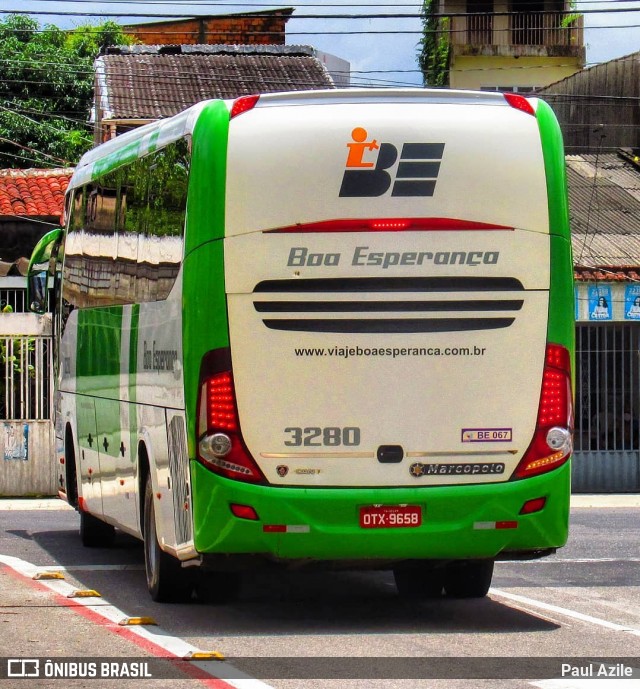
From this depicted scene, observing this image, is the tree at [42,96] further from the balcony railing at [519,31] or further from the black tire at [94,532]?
the black tire at [94,532]

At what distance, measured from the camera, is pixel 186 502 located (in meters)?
10.1

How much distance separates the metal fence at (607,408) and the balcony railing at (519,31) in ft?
93.0

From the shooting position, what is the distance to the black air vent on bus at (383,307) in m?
9.88

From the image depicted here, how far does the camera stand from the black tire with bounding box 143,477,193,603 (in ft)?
36.3

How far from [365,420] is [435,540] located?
2.99ft

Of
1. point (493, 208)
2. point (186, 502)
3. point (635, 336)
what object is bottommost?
point (635, 336)

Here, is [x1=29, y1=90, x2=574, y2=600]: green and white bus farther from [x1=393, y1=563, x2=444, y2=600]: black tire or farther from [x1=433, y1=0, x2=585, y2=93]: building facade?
[x1=433, y1=0, x2=585, y2=93]: building facade

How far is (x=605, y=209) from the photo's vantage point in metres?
28.6

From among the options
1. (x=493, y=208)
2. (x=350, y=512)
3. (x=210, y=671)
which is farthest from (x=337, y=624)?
(x=493, y=208)

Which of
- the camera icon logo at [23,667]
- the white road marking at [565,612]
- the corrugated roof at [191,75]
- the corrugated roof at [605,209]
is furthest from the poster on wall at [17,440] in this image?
the corrugated roof at [191,75]

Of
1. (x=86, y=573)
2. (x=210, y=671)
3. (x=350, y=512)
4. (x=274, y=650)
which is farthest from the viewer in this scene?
(x=86, y=573)

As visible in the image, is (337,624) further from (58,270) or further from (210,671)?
(58,270)

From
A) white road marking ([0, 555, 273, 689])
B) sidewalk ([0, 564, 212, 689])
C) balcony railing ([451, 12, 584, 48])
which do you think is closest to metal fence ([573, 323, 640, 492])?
white road marking ([0, 555, 273, 689])

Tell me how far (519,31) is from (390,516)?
44424mm
